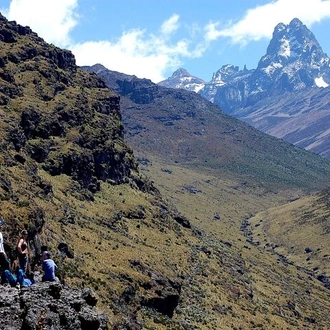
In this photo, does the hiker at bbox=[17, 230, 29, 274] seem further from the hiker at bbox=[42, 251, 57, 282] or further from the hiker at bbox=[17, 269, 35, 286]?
the hiker at bbox=[42, 251, 57, 282]

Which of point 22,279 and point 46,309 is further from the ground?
point 22,279

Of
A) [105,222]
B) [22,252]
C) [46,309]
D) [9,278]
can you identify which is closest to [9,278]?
[9,278]

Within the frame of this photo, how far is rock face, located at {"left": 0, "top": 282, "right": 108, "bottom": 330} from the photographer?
24297 millimetres

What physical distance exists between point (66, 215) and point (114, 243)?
10.5 meters

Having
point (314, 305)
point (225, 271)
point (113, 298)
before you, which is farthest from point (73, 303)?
point (314, 305)

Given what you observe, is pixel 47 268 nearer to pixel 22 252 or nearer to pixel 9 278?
pixel 22 252

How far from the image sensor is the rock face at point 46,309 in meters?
24.3

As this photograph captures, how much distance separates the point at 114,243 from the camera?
3917 inches

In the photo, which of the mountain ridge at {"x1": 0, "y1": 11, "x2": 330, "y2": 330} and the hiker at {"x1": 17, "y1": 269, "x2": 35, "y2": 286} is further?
the mountain ridge at {"x1": 0, "y1": 11, "x2": 330, "y2": 330}

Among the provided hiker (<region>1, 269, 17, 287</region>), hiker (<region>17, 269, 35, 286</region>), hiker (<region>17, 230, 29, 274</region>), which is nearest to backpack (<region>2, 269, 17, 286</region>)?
hiker (<region>1, 269, 17, 287</region>)

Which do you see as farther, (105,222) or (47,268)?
(105,222)

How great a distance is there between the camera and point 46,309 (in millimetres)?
25297

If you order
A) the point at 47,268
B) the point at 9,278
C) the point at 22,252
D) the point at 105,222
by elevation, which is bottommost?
the point at 105,222

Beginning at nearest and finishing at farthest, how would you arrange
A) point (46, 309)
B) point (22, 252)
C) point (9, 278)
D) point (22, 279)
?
point (46, 309)
point (9, 278)
point (22, 279)
point (22, 252)
